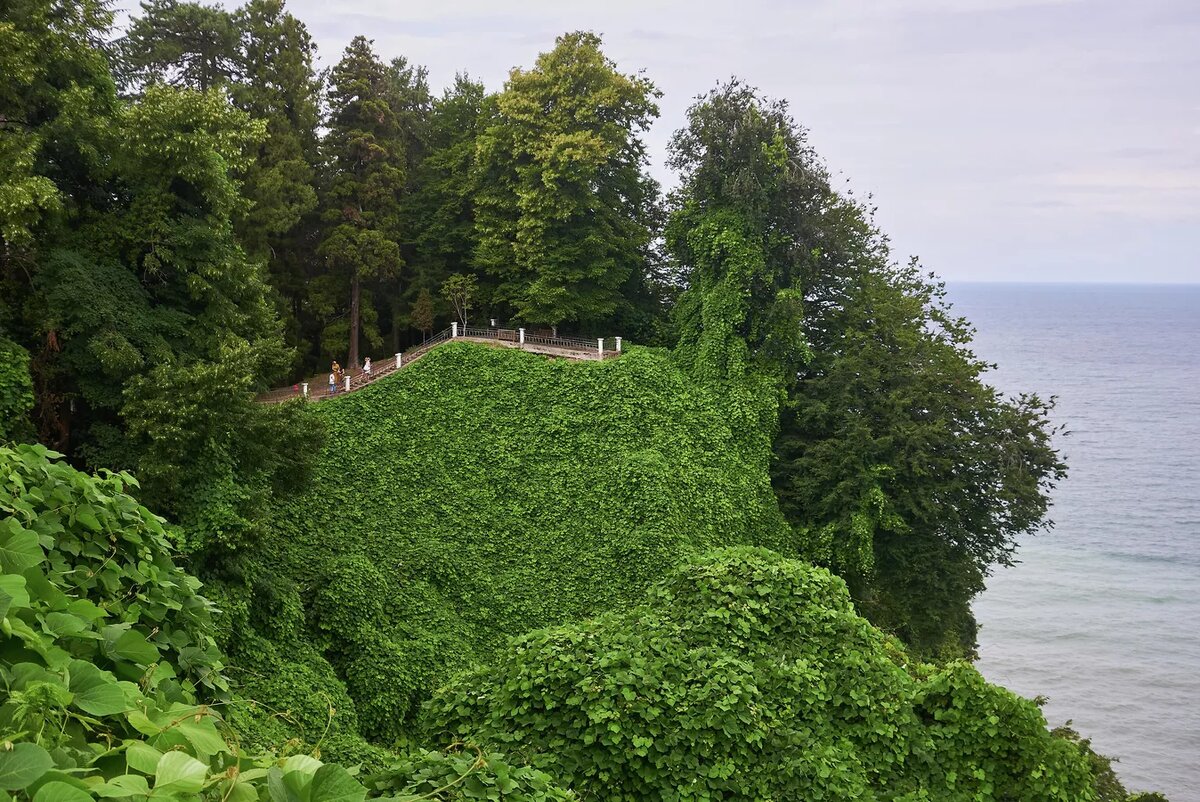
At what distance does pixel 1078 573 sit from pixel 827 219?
29.3m

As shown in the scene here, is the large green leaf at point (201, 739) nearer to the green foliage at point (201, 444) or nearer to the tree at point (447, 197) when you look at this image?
the green foliage at point (201, 444)

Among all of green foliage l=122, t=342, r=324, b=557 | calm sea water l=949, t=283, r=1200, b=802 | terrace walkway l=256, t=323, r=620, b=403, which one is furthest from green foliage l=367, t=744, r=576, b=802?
calm sea water l=949, t=283, r=1200, b=802

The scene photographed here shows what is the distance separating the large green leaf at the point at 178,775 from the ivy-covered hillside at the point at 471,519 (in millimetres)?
8901

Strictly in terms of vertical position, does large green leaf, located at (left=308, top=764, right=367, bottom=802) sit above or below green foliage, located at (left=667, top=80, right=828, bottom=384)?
below

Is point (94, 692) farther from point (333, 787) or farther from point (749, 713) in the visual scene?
point (749, 713)

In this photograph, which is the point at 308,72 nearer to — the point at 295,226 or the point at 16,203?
the point at 295,226

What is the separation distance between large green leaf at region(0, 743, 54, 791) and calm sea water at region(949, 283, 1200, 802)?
1145 inches

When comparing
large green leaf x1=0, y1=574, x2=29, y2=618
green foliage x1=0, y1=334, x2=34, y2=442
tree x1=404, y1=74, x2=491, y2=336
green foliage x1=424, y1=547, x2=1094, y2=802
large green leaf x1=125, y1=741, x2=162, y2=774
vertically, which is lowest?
green foliage x1=424, y1=547, x2=1094, y2=802

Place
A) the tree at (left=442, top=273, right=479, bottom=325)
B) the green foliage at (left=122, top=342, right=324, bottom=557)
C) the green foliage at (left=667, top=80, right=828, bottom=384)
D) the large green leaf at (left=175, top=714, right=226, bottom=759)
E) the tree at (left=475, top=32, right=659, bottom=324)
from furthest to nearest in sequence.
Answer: the tree at (left=442, top=273, right=479, bottom=325) < the tree at (left=475, top=32, right=659, bottom=324) < the green foliage at (left=667, top=80, right=828, bottom=384) < the green foliage at (left=122, top=342, right=324, bottom=557) < the large green leaf at (left=175, top=714, right=226, bottom=759)

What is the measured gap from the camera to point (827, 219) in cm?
2162

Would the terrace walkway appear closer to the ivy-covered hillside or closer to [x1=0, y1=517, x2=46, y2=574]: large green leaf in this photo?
the ivy-covered hillside

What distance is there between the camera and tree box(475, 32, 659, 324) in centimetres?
2314

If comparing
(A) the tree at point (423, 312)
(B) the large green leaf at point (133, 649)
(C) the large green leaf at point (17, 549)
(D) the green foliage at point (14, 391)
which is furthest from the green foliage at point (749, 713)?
(A) the tree at point (423, 312)

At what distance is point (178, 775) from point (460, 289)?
936 inches
